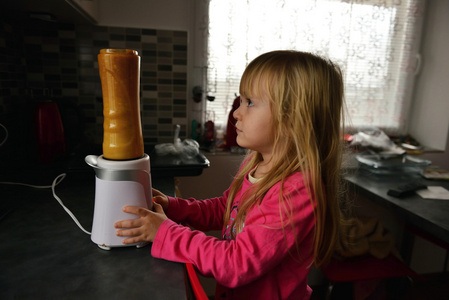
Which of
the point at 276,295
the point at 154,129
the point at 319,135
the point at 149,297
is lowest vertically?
the point at 276,295

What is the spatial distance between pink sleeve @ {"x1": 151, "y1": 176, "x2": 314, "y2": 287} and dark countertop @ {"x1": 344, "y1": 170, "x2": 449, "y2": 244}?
724mm

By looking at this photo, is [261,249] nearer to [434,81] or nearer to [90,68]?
[90,68]

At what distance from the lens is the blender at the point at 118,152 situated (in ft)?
2.03

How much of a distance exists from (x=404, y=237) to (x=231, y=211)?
152 cm

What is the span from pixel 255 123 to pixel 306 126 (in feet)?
0.39

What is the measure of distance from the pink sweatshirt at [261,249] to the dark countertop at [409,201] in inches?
26.8

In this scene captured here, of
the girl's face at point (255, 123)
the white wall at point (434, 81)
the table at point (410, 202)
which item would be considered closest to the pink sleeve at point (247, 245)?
the girl's face at point (255, 123)

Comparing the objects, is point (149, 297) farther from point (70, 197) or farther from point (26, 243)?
point (70, 197)

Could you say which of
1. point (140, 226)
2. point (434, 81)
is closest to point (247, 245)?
point (140, 226)

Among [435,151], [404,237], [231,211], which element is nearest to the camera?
[231,211]

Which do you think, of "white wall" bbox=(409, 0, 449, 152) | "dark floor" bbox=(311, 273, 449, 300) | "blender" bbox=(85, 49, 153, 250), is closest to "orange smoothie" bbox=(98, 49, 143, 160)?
"blender" bbox=(85, 49, 153, 250)

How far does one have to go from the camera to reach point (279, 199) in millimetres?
686

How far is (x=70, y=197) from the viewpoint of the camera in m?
0.97

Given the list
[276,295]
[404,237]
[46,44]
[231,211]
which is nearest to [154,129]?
[46,44]
